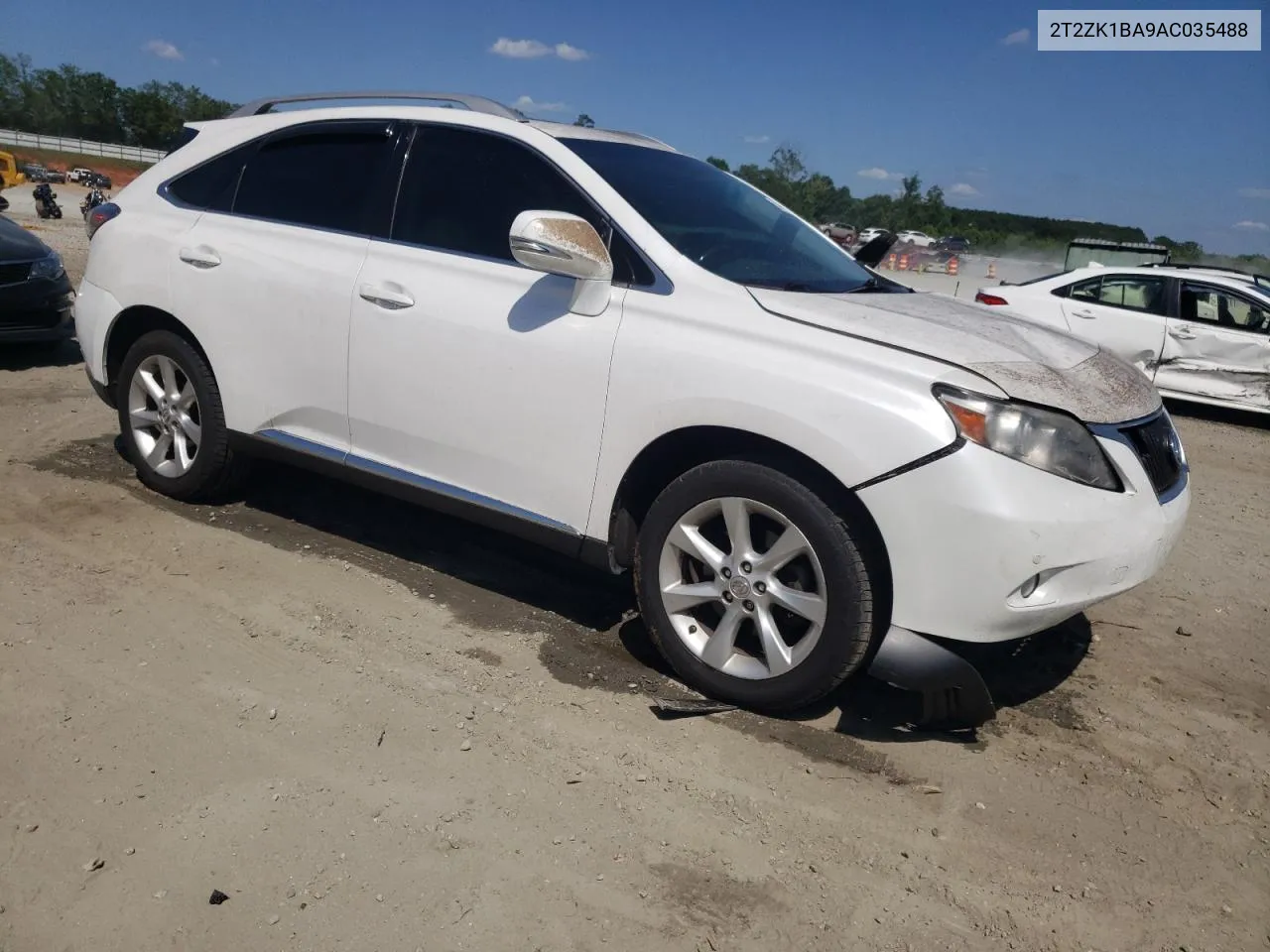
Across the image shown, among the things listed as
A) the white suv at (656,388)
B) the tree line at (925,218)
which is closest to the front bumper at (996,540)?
the white suv at (656,388)

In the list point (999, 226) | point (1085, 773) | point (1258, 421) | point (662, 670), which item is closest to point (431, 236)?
point (662, 670)

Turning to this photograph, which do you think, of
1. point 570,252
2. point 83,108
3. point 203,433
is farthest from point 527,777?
point 83,108

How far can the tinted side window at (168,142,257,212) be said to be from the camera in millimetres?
4426

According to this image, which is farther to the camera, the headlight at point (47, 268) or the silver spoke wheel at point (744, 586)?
the headlight at point (47, 268)

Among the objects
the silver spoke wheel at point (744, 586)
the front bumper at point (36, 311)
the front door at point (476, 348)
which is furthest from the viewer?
the front bumper at point (36, 311)

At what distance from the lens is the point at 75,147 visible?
64.6 m

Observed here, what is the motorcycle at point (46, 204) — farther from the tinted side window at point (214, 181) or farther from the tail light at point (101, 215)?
the tinted side window at point (214, 181)

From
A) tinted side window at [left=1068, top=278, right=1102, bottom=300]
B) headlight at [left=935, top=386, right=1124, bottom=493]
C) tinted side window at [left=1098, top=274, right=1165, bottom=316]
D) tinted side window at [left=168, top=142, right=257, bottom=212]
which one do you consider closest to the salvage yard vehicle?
tinted side window at [left=168, top=142, right=257, bottom=212]

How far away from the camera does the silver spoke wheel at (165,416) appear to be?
14.9 ft

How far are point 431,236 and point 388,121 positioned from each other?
0.65 meters

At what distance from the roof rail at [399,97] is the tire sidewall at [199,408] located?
116 cm

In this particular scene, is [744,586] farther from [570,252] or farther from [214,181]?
[214,181]

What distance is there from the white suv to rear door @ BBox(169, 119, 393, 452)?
0.05ft

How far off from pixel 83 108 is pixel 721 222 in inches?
4026
